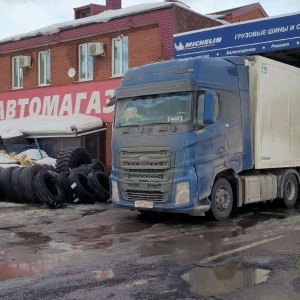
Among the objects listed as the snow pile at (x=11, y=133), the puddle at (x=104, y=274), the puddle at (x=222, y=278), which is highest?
the snow pile at (x=11, y=133)

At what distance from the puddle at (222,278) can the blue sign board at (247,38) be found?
8.45m

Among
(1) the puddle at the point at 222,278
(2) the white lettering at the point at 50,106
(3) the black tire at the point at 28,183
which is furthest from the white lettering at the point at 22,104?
(1) the puddle at the point at 222,278

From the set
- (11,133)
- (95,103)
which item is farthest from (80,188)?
(11,133)

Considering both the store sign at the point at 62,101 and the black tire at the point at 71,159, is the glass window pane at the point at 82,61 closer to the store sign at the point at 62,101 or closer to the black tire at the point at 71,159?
the store sign at the point at 62,101

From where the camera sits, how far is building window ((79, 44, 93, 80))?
21.5 m

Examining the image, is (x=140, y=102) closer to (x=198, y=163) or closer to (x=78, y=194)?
(x=198, y=163)

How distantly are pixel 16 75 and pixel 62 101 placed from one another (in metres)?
3.80

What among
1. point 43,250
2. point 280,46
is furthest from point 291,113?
point 43,250

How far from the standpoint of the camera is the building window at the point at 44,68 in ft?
75.5

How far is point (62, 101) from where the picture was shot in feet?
72.4

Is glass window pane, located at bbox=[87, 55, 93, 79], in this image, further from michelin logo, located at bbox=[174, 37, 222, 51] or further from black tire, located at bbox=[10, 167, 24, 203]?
black tire, located at bbox=[10, 167, 24, 203]

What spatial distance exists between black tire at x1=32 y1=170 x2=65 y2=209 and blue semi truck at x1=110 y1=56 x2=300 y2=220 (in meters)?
2.85

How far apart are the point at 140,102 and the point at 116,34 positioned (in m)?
10.2

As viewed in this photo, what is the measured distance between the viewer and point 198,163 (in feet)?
34.1
